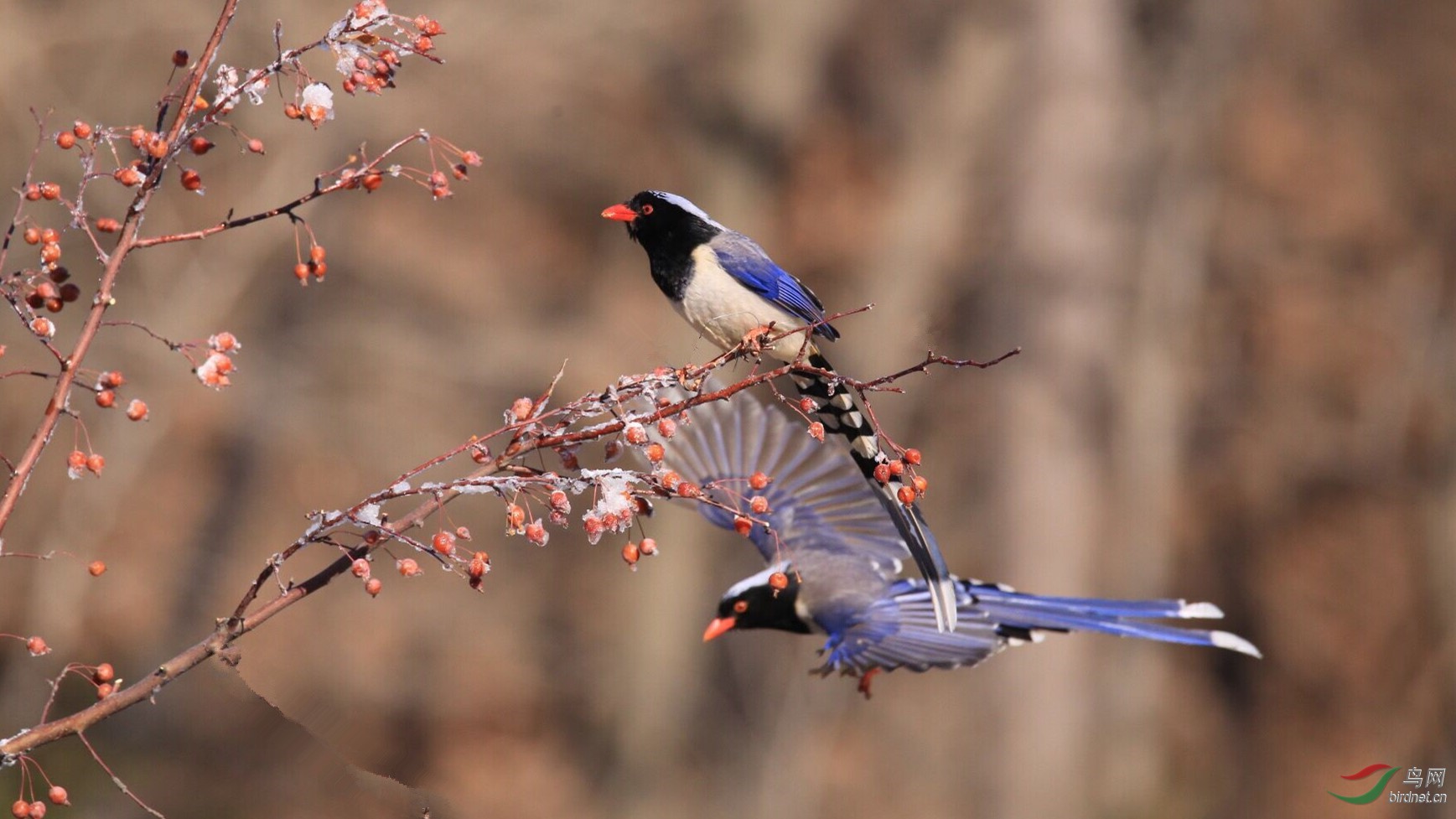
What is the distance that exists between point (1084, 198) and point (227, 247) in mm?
4995

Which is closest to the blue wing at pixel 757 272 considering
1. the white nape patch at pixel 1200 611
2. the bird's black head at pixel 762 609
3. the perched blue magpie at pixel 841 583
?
the perched blue magpie at pixel 841 583

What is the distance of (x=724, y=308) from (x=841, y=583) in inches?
38.4

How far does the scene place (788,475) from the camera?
3.60 meters

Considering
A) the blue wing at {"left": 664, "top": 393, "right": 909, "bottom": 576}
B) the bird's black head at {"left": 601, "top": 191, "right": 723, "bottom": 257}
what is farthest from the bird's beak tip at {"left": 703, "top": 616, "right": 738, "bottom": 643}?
the bird's black head at {"left": 601, "top": 191, "right": 723, "bottom": 257}

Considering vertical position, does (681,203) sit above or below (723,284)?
above

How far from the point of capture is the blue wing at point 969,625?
11.3 ft

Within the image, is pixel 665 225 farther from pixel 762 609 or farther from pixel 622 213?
pixel 762 609

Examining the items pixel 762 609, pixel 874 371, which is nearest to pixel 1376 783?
pixel 874 371

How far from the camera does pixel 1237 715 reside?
1027 cm

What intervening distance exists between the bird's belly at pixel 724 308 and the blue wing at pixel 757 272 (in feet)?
0.06

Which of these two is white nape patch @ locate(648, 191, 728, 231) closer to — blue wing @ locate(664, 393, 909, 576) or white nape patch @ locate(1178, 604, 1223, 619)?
blue wing @ locate(664, 393, 909, 576)

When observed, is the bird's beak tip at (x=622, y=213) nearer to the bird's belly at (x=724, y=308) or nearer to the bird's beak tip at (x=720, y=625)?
the bird's belly at (x=724, y=308)

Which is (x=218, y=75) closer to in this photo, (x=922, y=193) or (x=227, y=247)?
(x=227, y=247)

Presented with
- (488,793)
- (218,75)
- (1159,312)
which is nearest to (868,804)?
(488,793)
